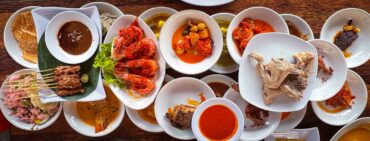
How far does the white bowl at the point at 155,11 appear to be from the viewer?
3.25 metres

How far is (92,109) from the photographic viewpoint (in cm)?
342

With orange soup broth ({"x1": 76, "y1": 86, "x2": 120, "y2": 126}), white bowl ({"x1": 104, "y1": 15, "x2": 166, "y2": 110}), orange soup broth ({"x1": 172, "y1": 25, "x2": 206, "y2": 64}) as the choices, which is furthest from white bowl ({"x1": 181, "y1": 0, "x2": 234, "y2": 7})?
orange soup broth ({"x1": 76, "y1": 86, "x2": 120, "y2": 126})

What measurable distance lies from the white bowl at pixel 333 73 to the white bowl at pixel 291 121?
190mm

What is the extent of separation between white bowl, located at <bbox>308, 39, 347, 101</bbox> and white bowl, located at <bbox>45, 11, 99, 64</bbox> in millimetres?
1766

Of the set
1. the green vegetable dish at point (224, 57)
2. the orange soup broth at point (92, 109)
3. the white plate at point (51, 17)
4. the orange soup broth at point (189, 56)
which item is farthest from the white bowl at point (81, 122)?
the green vegetable dish at point (224, 57)

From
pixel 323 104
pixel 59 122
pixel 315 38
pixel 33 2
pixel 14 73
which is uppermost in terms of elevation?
pixel 33 2

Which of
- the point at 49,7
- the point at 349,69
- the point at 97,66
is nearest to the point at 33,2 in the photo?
the point at 49,7

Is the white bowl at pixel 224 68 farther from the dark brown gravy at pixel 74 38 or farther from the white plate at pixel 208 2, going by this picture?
the dark brown gravy at pixel 74 38

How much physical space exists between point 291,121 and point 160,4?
4.89 feet

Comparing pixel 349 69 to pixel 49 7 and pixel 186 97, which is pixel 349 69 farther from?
pixel 49 7

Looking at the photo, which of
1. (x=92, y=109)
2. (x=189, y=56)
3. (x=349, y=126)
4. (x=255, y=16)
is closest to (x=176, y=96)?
(x=189, y=56)

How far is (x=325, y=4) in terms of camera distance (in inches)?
132

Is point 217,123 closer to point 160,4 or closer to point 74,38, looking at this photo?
point 160,4

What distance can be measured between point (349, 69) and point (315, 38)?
0.39 m
